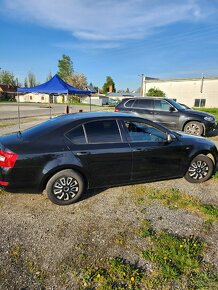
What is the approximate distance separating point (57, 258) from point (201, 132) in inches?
333

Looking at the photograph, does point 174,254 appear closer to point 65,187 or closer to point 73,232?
point 73,232

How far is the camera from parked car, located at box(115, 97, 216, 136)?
963 centimetres

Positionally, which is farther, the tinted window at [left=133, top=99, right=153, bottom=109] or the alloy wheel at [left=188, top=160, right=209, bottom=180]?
the tinted window at [left=133, top=99, right=153, bottom=109]

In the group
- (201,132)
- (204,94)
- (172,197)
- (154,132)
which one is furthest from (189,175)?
(204,94)

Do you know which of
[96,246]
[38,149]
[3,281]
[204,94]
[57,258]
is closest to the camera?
[3,281]

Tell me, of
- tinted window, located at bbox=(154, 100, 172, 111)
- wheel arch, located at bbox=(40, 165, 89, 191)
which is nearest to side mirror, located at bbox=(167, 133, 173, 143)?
wheel arch, located at bbox=(40, 165, 89, 191)

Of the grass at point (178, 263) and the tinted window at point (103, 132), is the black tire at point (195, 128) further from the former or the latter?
the grass at point (178, 263)

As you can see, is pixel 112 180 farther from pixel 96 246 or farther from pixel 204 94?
pixel 204 94

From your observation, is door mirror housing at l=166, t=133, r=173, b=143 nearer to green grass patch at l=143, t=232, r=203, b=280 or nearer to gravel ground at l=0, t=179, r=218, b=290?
gravel ground at l=0, t=179, r=218, b=290

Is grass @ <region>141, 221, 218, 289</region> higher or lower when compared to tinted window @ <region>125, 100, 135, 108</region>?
lower

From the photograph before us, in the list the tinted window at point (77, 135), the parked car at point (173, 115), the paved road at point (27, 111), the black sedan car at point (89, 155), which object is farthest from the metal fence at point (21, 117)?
the tinted window at point (77, 135)

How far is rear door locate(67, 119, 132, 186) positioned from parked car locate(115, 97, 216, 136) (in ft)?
20.2

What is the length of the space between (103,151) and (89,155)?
252 millimetres

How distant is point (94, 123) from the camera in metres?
4.05
